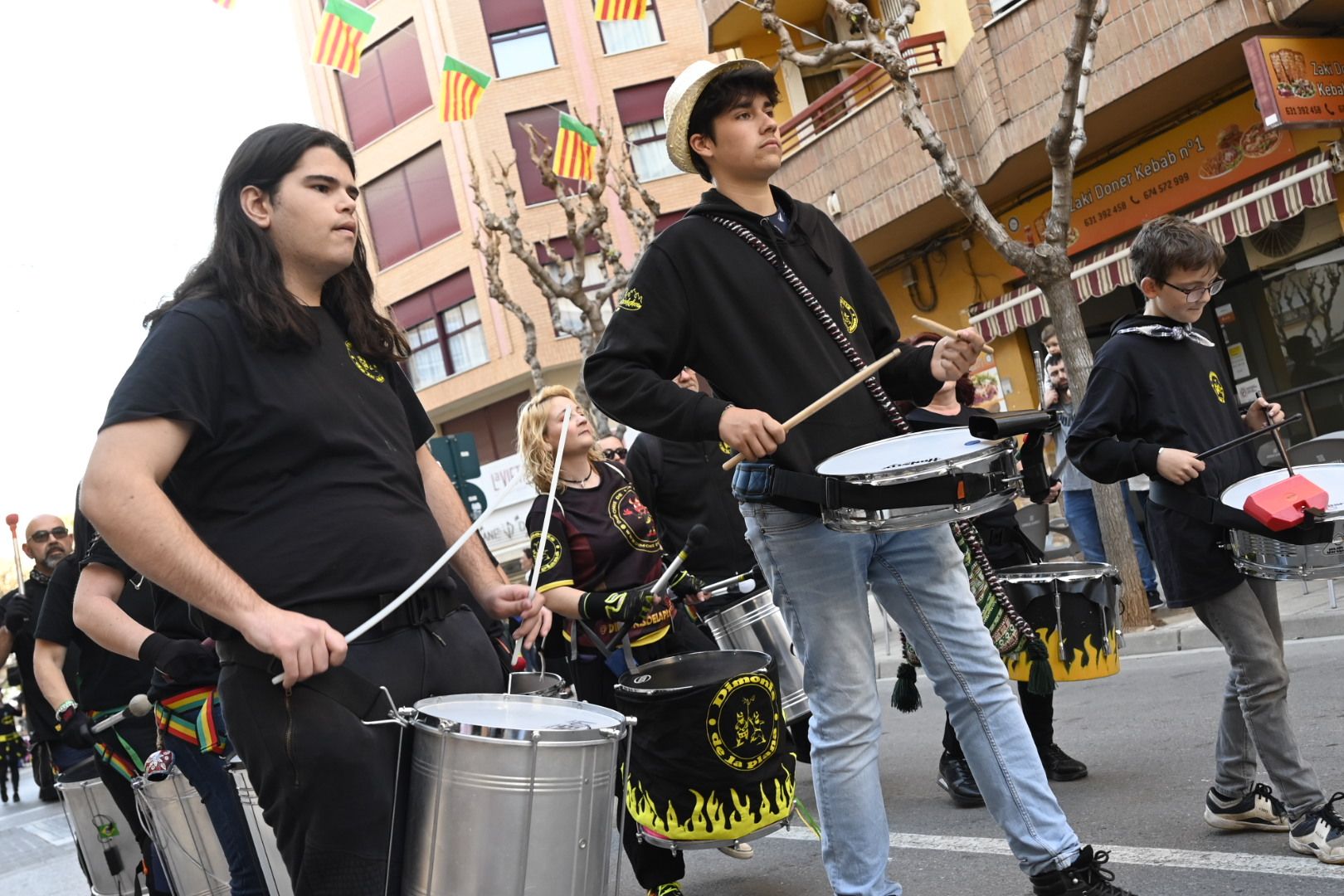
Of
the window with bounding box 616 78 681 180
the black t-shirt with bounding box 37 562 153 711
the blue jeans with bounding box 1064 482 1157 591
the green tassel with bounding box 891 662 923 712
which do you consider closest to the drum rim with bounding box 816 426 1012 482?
the green tassel with bounding box 891 662 923 712

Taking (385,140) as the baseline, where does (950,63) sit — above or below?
below

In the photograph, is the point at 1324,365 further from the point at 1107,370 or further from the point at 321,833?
the point at 321,833

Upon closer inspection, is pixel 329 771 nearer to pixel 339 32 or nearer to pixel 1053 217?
pixel 1053 217

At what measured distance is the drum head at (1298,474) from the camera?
3.79 meters

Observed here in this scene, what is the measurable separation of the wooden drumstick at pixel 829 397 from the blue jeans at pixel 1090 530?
27.5ft

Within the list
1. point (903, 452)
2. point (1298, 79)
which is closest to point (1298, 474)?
point (903, 452)

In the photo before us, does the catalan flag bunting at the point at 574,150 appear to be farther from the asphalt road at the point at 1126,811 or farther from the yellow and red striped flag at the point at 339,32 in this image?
the asphalt road at the point at 1126,811

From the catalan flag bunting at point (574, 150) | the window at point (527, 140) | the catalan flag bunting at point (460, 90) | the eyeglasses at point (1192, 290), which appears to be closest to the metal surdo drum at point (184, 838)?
the eyeglasses at point (1192, 290)

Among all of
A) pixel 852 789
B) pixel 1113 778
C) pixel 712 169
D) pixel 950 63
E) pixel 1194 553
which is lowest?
pixel 1113 778

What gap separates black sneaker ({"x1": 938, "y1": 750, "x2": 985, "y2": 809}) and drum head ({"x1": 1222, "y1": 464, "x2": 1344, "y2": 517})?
2.02m

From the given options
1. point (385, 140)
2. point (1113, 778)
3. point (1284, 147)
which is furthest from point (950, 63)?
point (385, 140)

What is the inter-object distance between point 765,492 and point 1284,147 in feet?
37.2

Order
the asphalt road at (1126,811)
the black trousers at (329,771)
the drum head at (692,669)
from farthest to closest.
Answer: the drum head at (692,669)
the asphalt road at (1126,811)
the black trousers at (329,771)

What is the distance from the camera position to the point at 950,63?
1673 centimetres
